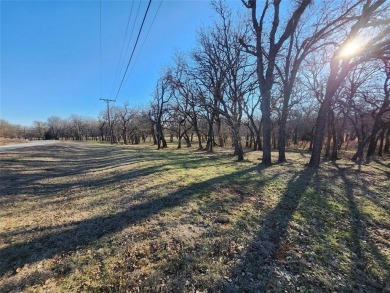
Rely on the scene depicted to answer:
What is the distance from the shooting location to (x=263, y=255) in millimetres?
3209

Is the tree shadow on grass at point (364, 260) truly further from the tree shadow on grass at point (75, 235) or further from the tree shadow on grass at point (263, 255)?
the tree shadow on grass at point (75, 235)

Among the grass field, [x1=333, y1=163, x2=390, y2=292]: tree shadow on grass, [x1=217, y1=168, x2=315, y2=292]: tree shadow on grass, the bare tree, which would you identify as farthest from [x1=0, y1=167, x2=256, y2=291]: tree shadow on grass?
the bare tree

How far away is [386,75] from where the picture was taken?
15281 mm

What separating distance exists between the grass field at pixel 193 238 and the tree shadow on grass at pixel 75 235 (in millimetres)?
20

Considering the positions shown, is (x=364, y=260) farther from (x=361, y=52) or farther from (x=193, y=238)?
(x=361, y=52)

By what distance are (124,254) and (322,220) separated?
417 centimetres

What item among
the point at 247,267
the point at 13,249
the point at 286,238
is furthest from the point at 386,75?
the point at 13,249

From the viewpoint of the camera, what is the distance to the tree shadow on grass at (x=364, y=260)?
107 inches

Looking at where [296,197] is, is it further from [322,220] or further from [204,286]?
[204,286]

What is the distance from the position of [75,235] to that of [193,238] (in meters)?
2.21

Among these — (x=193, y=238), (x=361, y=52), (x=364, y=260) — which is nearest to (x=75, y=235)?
(x=193, y=238)

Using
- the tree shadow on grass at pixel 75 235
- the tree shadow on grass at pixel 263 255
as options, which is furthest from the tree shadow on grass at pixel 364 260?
the tree shadow on grass at pixel 75 235

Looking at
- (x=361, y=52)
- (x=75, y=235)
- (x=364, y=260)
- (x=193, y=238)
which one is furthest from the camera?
(x=361, y=52)

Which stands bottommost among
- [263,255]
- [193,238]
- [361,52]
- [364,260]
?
[364,260]
